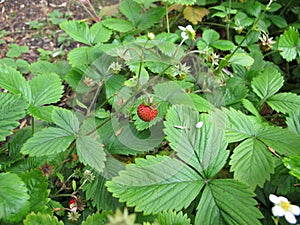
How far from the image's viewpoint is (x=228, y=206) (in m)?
0.92

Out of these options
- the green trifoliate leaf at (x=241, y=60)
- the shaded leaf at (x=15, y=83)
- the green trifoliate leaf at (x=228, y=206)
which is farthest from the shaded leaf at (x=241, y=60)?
the shaded leaf at (x=15, y=83)

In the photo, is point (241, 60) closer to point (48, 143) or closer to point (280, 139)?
point (280, 139)

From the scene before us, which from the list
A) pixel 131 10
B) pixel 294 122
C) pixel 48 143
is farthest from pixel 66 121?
pixel 131 10

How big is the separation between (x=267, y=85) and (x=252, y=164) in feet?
1.52

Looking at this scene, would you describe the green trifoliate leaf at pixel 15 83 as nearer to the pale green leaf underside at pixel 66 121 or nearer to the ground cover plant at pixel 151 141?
the ground cover plant at pixel 151 141

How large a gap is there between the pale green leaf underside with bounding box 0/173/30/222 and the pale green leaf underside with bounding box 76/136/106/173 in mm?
177

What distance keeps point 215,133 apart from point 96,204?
44cm

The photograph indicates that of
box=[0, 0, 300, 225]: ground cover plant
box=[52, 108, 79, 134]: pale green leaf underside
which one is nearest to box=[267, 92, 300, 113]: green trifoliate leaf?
box=[0, 0, 300, 225]: ground cover plant

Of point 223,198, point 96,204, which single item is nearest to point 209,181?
point 223,198

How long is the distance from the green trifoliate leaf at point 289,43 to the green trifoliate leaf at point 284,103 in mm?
315

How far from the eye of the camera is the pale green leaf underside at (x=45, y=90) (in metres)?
1.21

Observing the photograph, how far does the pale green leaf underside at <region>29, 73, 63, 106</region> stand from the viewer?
3.97 feet

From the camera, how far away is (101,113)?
1291 mm

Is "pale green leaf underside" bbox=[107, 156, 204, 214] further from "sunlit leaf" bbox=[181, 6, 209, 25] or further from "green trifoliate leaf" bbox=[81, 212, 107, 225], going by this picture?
"sunlit leaf" bbox=[181, 6, 209, 25]
